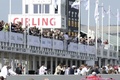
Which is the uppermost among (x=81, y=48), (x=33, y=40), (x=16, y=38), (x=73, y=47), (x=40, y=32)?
(x=40, y=32)

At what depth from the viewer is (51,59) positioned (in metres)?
61.4

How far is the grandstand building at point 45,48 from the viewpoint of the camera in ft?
165

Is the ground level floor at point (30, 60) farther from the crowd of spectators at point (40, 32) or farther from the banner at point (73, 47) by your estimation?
the crowd of spectators at point (40, 32)

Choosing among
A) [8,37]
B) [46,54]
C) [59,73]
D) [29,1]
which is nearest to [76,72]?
Result: [59,73]

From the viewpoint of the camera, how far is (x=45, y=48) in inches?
2228

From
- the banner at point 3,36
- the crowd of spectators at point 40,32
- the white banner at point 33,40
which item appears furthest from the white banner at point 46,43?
the banner at point 3,36

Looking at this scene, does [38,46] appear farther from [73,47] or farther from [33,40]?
[73,47]

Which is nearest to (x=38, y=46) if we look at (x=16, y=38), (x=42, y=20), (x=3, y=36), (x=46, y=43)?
(x=46, y=43)

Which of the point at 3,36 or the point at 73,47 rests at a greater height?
the point at 3,36

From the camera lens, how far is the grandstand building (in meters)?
50.2

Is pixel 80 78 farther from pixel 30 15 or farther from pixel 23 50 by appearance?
pixel 30 15

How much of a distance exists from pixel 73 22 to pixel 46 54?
1486 inches

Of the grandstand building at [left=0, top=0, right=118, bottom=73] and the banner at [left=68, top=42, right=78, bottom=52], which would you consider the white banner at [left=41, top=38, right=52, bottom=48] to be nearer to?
the grandstand building at [left=0, top=0, right=118, bottom=73]

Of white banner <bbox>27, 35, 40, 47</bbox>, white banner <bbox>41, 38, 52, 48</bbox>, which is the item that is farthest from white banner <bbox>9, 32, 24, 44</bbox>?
white banner <bbox>41, 38, 52, 48</bbox>
